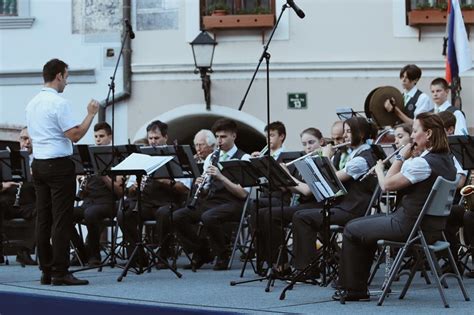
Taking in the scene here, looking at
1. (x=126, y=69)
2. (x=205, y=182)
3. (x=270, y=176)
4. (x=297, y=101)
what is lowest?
(x=205, y=182)

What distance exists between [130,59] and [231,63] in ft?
4.37

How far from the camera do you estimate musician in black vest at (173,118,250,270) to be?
10.9 m

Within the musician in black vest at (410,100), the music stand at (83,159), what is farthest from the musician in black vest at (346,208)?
the musician in black vest at (410,100)

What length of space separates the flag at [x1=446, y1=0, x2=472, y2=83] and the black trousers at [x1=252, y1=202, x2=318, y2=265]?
3.86 metres

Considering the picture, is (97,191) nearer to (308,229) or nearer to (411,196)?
(308,229)

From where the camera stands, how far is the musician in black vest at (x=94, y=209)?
11400mm

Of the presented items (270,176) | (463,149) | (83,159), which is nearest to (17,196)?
(83,159)

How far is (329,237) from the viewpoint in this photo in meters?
8.99

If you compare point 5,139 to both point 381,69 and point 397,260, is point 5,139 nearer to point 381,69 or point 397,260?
point 381,69

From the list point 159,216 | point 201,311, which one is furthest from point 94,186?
point 201,311

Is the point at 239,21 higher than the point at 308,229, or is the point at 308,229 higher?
the point at 239,21

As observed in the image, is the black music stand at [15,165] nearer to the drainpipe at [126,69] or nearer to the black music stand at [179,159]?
the black music stand at [179,159]

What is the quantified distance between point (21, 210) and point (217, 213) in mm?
2300

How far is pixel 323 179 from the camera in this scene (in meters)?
8.73
